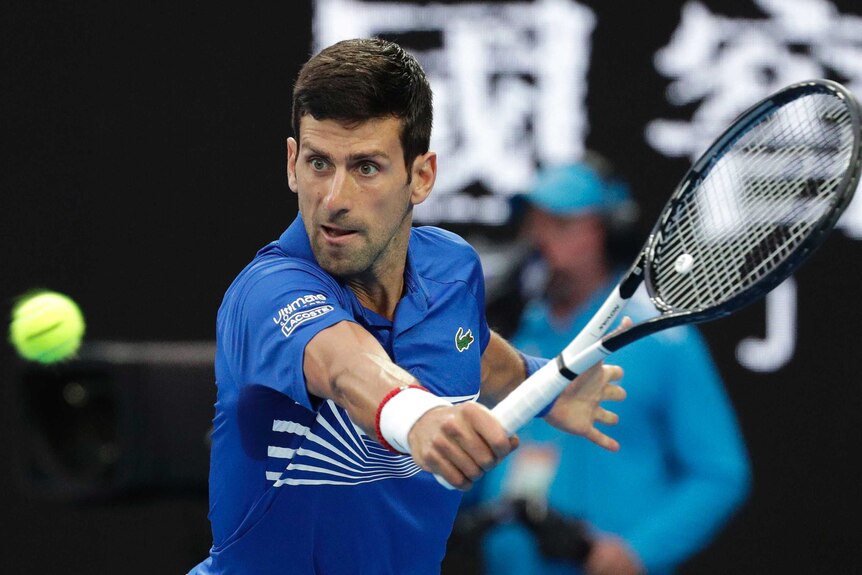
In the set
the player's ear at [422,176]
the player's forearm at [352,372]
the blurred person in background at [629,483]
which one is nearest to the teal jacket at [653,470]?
the blurred person in background at [629,483]

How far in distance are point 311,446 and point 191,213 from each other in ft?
9.13

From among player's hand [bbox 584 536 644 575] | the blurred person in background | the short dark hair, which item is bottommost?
player's hand [bbox 584 536 644 575]

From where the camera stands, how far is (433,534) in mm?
3072

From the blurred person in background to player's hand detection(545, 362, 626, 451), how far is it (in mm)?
1075

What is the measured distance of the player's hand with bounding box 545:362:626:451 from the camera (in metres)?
3.24

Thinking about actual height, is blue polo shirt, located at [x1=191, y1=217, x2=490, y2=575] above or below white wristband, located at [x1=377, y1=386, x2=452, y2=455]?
below

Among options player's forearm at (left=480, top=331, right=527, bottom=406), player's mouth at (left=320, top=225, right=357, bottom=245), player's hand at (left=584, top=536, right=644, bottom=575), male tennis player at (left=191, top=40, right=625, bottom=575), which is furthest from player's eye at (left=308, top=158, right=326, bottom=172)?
player's hand at (left=584, top=536, right=644, bottom=575)

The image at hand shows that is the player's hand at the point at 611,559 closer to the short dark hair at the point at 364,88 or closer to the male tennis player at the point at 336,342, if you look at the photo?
the male tennis player at the point at 336,342

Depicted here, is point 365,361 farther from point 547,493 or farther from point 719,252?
point 547,493

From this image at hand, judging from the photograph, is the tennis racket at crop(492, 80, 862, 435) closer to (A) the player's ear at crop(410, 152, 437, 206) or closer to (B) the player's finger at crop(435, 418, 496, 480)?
(B) the player's finger at crop(435, 418, 496, 480)

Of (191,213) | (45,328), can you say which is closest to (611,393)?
(45,328)

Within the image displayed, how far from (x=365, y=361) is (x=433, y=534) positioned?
29.1 inches

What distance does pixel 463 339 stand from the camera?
120 inches

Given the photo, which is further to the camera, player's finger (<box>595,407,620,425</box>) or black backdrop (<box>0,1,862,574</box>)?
black backdrop (<box>0,1,862,574</box>)
